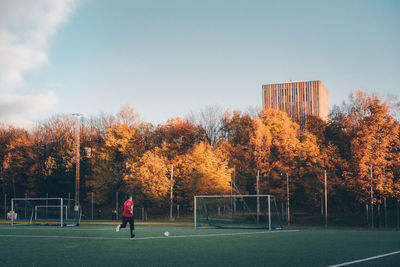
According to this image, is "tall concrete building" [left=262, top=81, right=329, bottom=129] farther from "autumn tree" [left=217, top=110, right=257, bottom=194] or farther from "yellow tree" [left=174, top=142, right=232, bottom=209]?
"yellow tree" [left=174, top=142, right=232, bottom=209]

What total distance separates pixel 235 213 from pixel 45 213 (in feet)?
53.1

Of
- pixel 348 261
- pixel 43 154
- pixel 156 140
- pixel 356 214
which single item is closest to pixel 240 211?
pixel 356 214

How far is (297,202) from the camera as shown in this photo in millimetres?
47438

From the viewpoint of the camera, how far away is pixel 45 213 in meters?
36.2

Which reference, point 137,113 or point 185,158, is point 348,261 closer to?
point 185,158

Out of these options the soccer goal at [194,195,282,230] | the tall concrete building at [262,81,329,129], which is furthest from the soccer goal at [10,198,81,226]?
the tall concrete building at [262,81,329,129]

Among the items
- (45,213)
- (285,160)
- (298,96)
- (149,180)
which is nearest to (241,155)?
(285,160)

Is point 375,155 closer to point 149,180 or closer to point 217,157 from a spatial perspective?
point 217,157

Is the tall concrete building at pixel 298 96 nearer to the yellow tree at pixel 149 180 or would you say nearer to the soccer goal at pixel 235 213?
the yellow tree at pixel 149 180

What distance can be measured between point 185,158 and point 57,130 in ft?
78.8

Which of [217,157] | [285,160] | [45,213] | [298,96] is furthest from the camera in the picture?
[298,96]

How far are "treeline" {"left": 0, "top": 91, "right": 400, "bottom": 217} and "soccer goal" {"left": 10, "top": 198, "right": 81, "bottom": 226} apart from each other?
43.4ft

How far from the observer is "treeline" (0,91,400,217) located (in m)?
38.6

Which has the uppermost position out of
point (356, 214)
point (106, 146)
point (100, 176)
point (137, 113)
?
point (137, 113)
